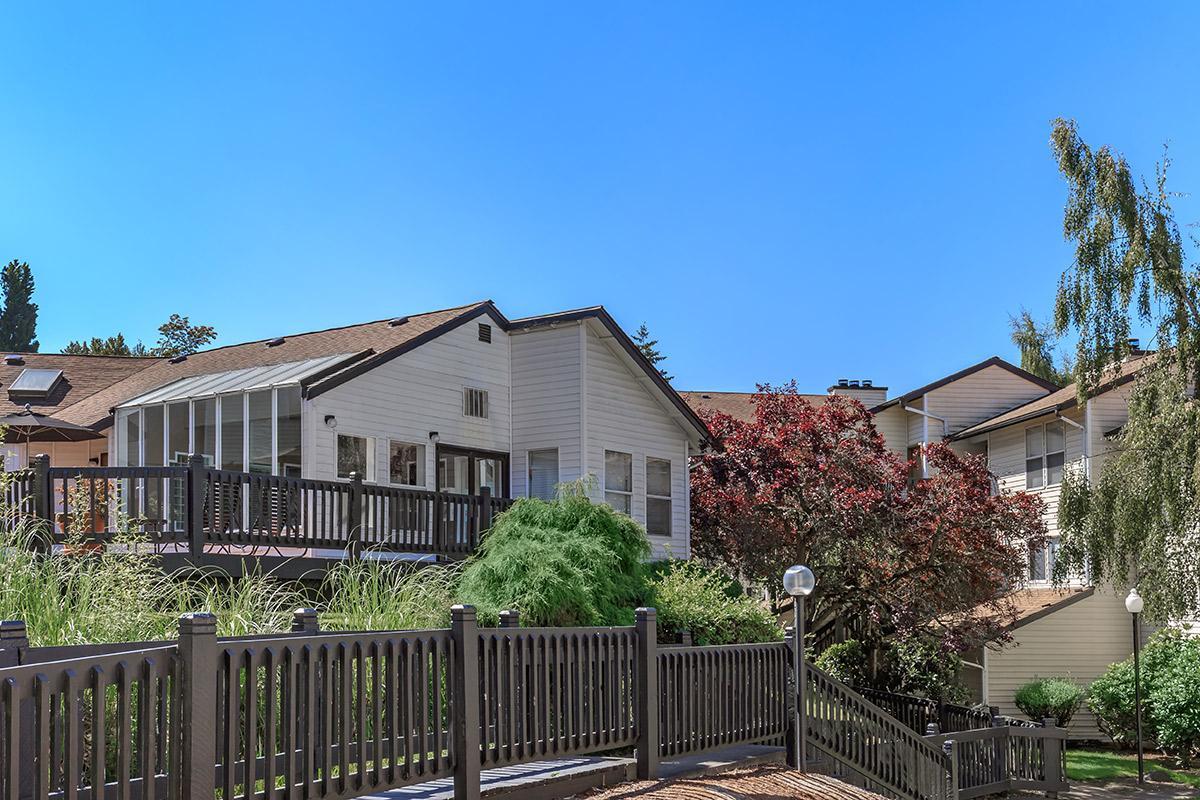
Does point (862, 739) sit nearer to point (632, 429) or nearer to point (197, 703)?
point (197, 703)

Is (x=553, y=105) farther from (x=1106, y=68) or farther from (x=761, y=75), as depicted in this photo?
(x=1106, y=68)

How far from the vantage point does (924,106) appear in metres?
25.3

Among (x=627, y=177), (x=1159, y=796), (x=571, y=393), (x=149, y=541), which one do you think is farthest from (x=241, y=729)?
(x=627, y=177)

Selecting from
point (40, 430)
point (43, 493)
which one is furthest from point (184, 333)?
point (43, 493)

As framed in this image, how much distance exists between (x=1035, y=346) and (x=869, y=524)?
32985 mm

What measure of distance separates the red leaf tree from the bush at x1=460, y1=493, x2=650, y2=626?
611cm

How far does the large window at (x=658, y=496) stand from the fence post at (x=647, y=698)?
44.8ft

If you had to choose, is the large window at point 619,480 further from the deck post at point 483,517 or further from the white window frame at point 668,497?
the deck post at point 483,517

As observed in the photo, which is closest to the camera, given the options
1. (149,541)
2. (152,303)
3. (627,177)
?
(149,541)

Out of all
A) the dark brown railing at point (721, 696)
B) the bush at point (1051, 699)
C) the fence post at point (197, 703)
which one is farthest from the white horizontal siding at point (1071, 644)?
the fence post at point (197, 703)

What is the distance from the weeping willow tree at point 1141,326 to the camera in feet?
64.1

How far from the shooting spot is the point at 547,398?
76.6 ft

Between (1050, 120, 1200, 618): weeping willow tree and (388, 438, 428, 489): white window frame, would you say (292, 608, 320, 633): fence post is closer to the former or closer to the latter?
(388, 438, 428, 489): white window frame

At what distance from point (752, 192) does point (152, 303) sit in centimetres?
3833
